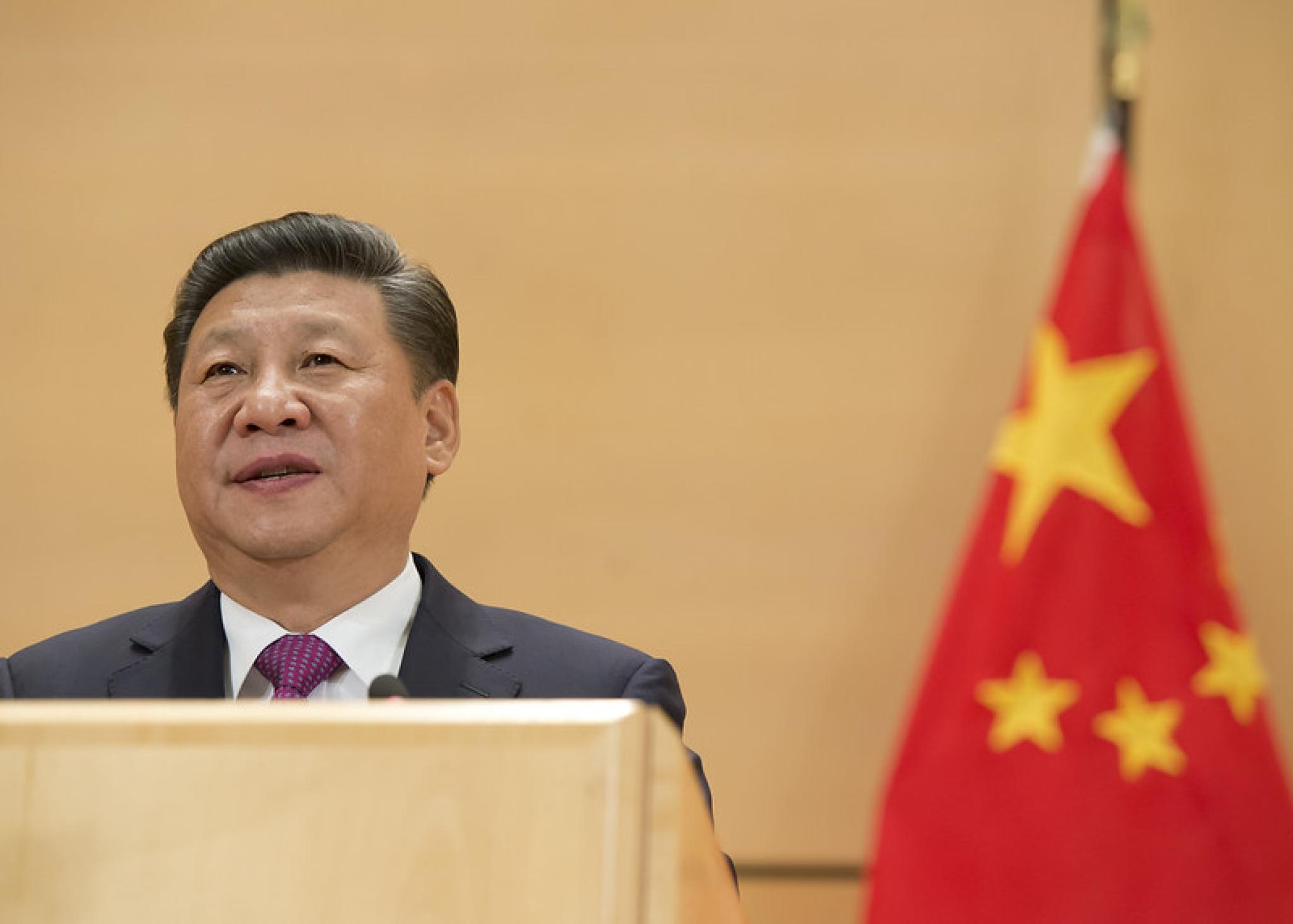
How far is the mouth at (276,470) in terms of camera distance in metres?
1.49

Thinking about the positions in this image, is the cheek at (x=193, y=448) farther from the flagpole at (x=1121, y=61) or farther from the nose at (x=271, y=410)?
the flagpole at (x=1121, y=61)

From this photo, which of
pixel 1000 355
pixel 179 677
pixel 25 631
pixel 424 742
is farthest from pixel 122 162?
pixel 424 742

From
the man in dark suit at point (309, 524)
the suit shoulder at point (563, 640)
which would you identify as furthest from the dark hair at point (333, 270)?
the suit shoulder at point (563, 640)

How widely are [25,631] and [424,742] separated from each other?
169 centimetres

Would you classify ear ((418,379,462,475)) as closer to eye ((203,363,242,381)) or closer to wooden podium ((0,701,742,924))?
eye ((203,363,242,381))

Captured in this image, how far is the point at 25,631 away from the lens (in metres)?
2.20

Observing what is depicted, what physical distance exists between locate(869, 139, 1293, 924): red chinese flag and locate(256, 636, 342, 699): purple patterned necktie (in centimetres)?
67

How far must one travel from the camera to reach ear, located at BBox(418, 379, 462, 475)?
5.55ft

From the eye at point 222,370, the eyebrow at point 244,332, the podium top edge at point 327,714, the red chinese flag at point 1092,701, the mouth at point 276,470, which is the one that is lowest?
the red chinese flag at point 1092,701

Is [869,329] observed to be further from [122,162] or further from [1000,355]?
[122,162]

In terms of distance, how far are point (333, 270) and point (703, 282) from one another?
0.67m

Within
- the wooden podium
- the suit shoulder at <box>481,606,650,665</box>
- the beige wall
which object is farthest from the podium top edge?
the beige wall

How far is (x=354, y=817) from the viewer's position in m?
0.70

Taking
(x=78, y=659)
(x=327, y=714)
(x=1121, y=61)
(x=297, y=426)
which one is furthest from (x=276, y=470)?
(x=1121, y=61)
